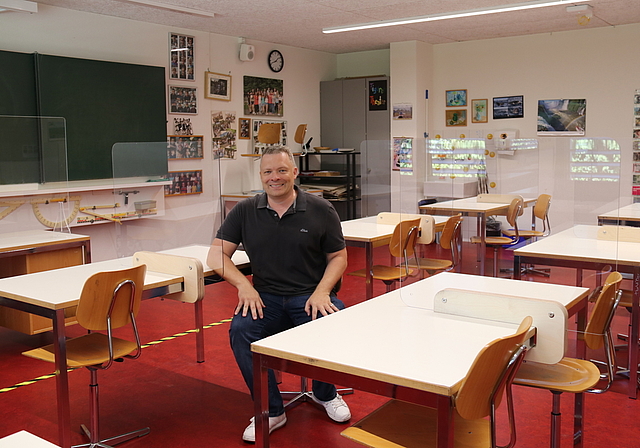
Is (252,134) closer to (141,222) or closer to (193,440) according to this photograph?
(141,222)

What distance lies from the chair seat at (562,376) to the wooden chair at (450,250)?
2.33 ft

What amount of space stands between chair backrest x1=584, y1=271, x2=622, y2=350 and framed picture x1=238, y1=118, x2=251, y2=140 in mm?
6314

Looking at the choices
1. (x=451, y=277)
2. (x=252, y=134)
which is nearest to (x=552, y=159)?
(x=451, y=277)

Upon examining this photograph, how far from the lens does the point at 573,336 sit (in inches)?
102

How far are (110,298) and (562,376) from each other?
1923 mm

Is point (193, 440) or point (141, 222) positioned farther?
point (141, 222)

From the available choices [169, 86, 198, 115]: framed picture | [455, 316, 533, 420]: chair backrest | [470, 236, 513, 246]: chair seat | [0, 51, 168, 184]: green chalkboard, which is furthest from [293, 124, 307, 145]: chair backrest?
[455, 316, 533, 420]: chair backrest

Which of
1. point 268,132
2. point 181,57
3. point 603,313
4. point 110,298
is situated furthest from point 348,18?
point 603,313

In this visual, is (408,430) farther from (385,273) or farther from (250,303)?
(385,273)

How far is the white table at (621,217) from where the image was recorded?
2.72m

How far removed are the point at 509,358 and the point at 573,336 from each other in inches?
34.5

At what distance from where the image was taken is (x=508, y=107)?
861 centimetres

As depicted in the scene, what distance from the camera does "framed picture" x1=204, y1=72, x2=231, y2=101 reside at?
7797 millimetres

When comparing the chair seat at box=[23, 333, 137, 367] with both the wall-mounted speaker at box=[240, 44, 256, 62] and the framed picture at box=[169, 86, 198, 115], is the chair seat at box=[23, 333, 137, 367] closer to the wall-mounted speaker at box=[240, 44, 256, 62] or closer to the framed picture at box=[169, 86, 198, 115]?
the framed picture at box=[169, 86, 198, 115]
